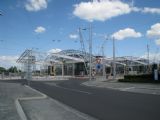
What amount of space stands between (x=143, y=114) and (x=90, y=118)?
2296 mm

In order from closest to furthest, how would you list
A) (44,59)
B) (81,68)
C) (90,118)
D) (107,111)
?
(90,118)
(107,111)
(44,59)
(81,68)

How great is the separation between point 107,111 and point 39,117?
3.41m

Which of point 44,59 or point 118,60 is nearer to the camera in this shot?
point 44,59

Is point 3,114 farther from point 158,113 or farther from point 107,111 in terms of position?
point 158,113

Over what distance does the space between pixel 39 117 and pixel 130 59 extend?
13751 cm

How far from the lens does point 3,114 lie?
12.6 m

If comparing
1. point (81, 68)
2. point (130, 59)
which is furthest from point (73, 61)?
point (130, 59)

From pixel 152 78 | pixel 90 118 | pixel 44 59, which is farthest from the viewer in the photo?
pixel 44 59

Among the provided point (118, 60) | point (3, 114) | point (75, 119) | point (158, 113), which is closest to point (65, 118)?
point (75, 119)

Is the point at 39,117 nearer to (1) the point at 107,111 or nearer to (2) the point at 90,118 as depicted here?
(2) the point at 90,118

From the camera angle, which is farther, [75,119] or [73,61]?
[73,61]

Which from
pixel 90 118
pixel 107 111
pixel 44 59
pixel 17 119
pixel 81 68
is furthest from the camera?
pixel 81 68

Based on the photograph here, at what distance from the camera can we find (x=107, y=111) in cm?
1391

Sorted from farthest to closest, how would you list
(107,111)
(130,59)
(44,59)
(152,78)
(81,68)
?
(130,59)
(81,68)
(44,59)
(152,78)
(107,111)
